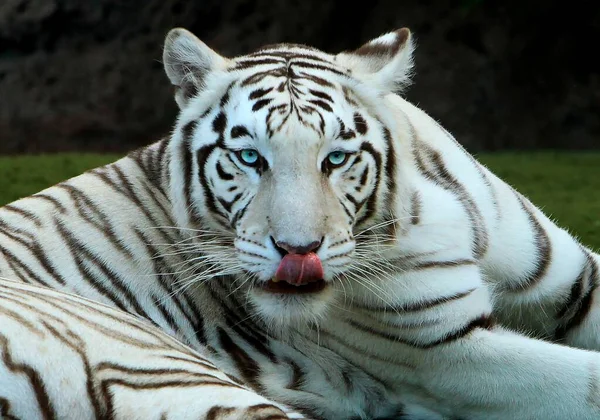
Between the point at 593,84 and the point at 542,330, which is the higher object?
the point at 593,84

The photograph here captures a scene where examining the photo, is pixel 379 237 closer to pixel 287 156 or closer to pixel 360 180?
pixel 360 180

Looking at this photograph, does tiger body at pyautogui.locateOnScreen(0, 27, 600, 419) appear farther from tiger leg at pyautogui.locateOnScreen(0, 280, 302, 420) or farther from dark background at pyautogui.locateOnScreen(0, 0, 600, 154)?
dark background at pyautogui.locateOnScreen(0, 0, 600, 154)

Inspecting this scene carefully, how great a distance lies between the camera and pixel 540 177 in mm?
5941

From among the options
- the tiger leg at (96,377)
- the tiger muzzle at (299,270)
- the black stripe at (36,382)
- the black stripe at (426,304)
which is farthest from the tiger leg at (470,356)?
the black stripe at (36,382)

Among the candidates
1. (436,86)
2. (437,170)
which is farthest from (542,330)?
(436,86)

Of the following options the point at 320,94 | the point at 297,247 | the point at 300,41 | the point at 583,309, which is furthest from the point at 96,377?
A: the point at 300,41

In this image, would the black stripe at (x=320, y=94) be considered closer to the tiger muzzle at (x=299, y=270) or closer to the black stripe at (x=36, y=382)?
the tiger muzzle at (x=299, y=270)

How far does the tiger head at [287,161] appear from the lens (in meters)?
2.29

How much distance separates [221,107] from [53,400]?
3.25 ft

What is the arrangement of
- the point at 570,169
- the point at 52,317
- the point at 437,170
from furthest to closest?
the point at 570,169
the point at 437,170
the point at 52,317

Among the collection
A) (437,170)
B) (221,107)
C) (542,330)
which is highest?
(221,107)

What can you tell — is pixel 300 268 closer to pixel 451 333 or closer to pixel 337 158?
pixel 337 158

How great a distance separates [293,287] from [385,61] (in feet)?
2.09

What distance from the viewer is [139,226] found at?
2.69 m
